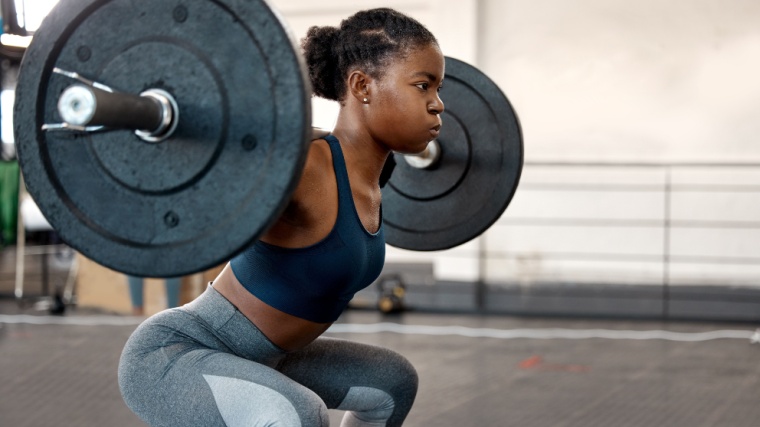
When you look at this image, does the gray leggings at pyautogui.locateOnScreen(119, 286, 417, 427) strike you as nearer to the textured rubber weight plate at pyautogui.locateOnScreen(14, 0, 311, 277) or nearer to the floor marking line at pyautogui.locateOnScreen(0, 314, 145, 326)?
the textured rubber weight plate at pyautogui.locateOnScreen(14, 0, 311, 277)

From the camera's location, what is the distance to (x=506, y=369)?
4.13 metres

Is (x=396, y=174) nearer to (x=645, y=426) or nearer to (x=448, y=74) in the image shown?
(x=448, y=74)

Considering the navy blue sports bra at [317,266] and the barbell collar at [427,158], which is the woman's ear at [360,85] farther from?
the barbell collar at [427,158]

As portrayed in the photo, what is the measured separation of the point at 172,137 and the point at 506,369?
123 inches

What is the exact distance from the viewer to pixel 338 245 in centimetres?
146

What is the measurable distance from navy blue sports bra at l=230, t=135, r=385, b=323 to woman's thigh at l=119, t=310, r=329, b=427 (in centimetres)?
13

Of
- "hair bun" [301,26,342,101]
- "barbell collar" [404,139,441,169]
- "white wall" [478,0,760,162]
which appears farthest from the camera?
"white wall" [478,0,760,162]

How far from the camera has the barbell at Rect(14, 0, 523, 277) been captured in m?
1.18

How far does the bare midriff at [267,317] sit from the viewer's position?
1.52 m

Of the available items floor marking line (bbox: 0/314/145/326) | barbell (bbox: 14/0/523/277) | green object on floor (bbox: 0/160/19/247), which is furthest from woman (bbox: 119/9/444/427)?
green object on floor (bbox: 0/160/19/247)

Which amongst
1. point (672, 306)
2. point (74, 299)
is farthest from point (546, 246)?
point (74, 299)

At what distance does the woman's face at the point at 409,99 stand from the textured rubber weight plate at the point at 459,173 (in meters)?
0.44

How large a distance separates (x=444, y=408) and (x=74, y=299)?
11.8 feet

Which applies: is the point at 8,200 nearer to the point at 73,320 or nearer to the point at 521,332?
the point at 73,320
